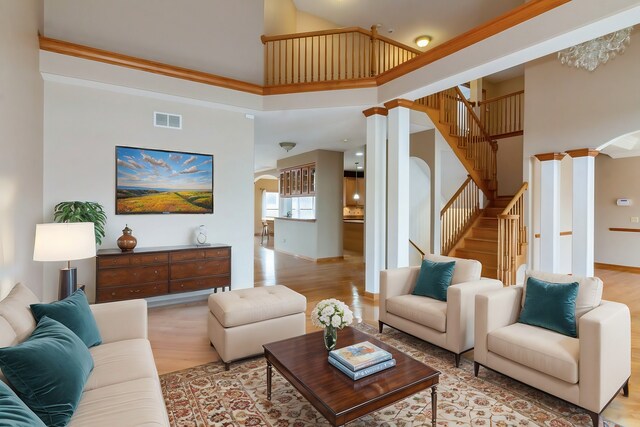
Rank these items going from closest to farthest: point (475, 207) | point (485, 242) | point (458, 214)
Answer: point (485, 242), point (458, 214), point (475, 207)

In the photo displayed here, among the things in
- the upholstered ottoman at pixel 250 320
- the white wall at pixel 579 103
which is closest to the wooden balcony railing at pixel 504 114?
the white wall at pixel 579 103

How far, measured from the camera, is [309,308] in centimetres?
451

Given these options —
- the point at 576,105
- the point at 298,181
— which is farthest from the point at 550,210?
the point at 298,181

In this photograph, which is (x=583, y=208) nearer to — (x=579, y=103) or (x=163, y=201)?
(x=579, y=103)

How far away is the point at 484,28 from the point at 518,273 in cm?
419

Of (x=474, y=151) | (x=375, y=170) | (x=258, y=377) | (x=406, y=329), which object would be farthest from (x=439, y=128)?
(x=258, y=377)

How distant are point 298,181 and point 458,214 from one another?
435cm

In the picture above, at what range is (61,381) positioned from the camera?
4.88ft

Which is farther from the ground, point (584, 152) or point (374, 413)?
point (584, 152)

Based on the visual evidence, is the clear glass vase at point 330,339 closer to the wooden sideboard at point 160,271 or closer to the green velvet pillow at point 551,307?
the green velvet pillow at point 551,307

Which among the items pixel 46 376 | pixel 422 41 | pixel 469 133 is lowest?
pixel 46 376

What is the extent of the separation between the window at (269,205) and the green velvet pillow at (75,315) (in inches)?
540

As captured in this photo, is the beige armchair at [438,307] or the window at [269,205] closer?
the beige armchair at [438,307]

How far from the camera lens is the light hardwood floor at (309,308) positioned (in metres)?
2.90
